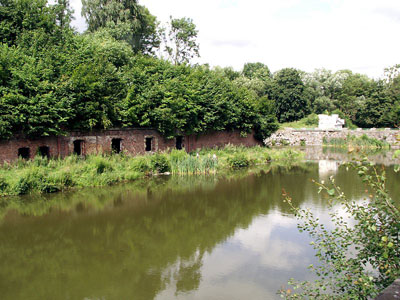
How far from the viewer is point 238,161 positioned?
85.8 feet

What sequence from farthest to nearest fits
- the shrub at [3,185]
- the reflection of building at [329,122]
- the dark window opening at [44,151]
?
the reflection of building at [329,122] < the dark window opening at [44,151] < the shrub at [3,185]

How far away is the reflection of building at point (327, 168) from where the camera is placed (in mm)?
23708

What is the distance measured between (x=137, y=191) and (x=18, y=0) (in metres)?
15.8

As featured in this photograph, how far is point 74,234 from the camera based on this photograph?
37.8 ft

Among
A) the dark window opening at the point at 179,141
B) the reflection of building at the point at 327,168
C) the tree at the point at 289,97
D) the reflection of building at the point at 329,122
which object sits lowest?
the reflection of building at the point at 327,168

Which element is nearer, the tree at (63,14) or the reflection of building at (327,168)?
the reflection of building at (327,168)

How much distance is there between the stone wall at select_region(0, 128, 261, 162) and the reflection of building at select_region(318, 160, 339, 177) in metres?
9.58

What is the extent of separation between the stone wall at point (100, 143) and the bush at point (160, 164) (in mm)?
2954

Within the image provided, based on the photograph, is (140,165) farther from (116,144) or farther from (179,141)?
(179,141)

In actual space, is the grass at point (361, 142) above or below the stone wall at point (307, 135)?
below

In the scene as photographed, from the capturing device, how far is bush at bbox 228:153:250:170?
84.8 ft

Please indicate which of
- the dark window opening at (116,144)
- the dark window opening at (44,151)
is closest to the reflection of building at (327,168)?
the dark window opening at (116,144)

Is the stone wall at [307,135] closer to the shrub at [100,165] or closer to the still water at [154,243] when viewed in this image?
the still water at [154,243]

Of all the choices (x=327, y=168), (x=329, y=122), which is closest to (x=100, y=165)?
(x=327, y=168)
